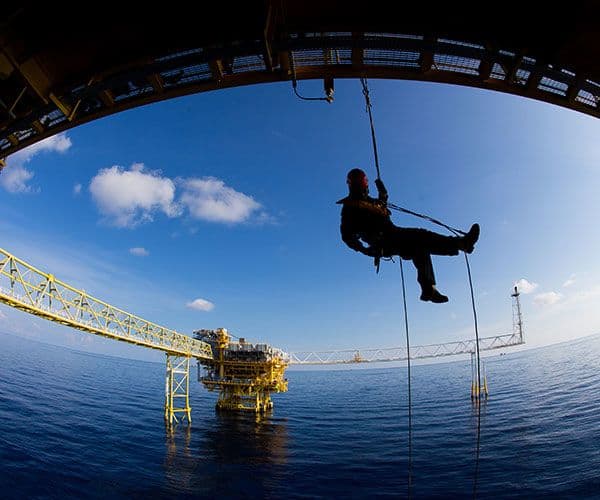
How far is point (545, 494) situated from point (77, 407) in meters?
46.7

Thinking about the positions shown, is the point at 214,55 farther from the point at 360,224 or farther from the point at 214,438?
the point at 214,438

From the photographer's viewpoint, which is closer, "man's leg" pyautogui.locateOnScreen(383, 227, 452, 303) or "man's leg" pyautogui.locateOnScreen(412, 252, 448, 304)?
"man's leg" pyautogui.locateOnScreen(383, 227, 452, 303)

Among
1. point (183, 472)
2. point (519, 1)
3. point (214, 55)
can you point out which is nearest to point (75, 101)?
point (214, 55)

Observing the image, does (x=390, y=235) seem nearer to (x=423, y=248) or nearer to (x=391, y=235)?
(x=391, y=235)

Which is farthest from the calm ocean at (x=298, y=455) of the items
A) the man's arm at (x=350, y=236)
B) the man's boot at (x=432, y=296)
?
the man's arm at (x=350, y=236)

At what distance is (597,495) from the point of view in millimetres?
13430

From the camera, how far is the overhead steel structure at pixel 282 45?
19.8 feet

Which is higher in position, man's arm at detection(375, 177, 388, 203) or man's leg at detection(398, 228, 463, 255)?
man's arm at detection(375, 177, 388, 203)

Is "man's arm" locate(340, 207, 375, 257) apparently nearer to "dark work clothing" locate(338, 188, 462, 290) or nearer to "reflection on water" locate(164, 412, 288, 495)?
"dark work clothing" locate(338, 188, 462, 290)

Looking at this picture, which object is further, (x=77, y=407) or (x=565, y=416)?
(x=77, y=407)

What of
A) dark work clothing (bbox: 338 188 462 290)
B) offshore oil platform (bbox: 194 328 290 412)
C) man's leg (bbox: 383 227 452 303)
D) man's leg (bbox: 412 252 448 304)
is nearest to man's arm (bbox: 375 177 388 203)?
dark work clothing (bbox: 338 188 462 290)

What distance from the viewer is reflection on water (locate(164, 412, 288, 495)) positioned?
16795mm

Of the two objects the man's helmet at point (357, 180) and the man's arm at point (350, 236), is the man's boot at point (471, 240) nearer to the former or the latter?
the man's arm at point (350, 236)

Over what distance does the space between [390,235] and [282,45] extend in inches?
175
